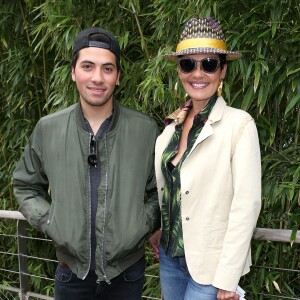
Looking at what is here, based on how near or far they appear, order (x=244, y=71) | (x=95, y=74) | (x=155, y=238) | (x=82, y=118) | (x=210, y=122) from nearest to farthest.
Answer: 1. (x=210, y=122)
2. (x=95, y=74)
3. (x=82, y=118)
4. (x=155, y=238)
5. (x=244, y=71)

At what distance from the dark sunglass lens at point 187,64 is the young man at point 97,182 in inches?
11.2

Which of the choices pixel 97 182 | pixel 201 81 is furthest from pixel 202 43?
pixel 97 182

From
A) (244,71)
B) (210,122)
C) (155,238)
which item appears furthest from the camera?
(244,71)

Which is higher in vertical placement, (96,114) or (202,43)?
(202,43)

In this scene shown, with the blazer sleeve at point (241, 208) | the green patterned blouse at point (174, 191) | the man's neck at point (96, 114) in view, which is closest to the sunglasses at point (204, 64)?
the green patterned blouse at point (174, 191)

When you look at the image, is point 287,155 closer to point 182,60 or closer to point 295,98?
point 295,98

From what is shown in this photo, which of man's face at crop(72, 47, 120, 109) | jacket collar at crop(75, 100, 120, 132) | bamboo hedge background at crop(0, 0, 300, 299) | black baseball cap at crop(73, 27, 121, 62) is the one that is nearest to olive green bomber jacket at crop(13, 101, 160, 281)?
jacket collar at crop(75, 100, 120, 132)

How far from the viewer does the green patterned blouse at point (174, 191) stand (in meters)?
1.89

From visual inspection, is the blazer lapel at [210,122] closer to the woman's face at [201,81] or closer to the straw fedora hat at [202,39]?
the woman's face at [201,81]

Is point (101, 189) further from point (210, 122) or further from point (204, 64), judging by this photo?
point (204, 64)

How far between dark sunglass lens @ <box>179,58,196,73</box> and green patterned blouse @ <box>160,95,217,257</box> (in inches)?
5.5

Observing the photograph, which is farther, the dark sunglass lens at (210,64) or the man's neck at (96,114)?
the man's neck at (96,114)

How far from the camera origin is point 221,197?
1.79m

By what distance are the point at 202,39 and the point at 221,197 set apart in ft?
1.89
